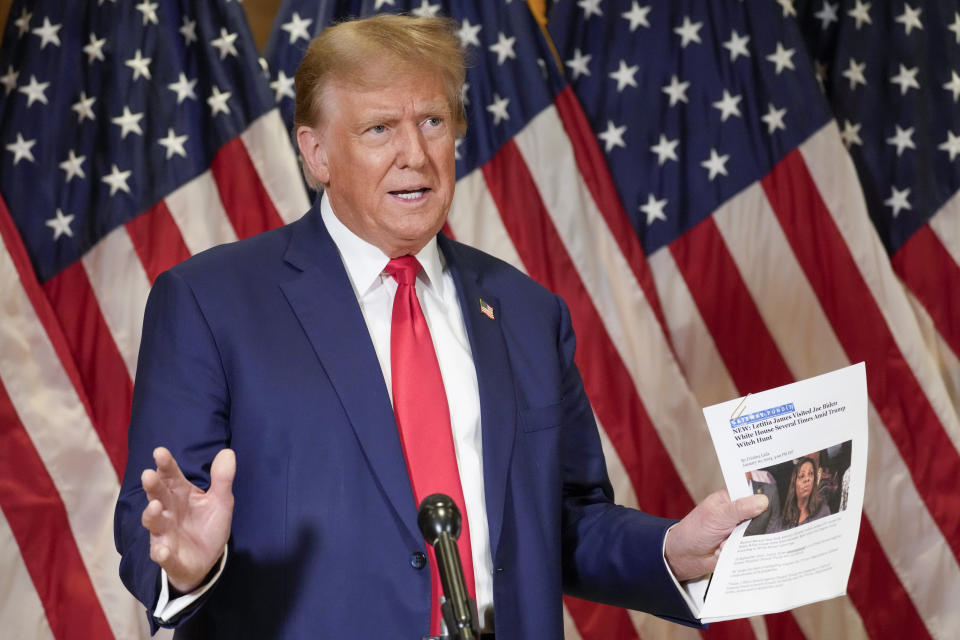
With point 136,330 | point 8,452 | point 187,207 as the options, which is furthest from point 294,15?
point 8,452

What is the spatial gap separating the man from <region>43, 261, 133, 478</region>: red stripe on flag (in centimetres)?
139

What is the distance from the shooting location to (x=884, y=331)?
3.64 metres

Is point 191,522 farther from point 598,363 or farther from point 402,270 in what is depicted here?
point 598,363

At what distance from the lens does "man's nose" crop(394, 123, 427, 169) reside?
182 cm

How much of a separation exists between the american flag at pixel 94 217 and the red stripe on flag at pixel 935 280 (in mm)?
2107

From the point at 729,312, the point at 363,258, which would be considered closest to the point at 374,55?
the point at 363,258

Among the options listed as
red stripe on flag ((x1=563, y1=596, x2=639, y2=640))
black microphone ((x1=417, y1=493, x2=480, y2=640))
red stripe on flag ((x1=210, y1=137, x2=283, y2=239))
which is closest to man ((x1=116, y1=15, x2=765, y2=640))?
black microphone ((x1=417, y1=493, x2=480, y2=640))

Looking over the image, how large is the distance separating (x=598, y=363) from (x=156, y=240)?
1420 millimetres

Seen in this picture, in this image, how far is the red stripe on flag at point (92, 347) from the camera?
3102mm

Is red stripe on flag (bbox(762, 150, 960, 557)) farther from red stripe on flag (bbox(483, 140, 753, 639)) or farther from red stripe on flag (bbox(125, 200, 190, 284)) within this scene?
red stripe on flag (bbox(125, 200, 190, 284))

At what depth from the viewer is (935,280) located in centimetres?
380

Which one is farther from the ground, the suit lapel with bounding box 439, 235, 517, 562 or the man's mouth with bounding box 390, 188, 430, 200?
the man's mouth with bounding box 390, 188, 430, 200

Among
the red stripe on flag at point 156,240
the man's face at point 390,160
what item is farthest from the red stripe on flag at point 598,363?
the man's face at point 390,160

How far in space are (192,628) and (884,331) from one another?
270 cm
